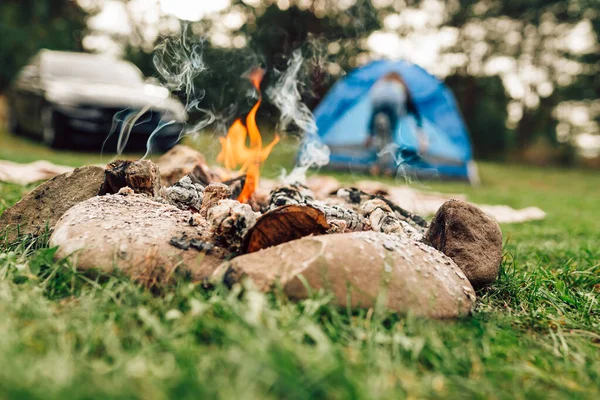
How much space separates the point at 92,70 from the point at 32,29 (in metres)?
9.16

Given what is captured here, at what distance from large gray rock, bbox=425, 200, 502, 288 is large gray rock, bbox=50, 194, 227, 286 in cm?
118

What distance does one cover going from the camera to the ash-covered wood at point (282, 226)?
2.32 meters

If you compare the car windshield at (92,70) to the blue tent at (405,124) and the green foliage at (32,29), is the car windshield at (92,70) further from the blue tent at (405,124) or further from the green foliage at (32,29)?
the green foliage at (32,29)

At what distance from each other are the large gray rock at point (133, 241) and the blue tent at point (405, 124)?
26.3 ft

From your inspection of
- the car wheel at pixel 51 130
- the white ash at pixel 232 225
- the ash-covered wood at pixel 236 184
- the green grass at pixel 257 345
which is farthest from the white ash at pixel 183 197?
the car wheel at pixel 51 130

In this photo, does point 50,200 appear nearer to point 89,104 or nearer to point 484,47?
point 89,104

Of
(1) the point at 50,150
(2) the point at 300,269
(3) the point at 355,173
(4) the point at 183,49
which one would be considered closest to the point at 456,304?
(2) the point at 300,269

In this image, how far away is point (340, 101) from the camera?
34.9 ft

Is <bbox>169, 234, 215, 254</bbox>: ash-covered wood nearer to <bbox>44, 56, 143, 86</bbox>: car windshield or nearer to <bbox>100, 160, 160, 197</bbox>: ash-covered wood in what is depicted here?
<bbox>100, 160, 160, 197</bbox>: ash-covered wood

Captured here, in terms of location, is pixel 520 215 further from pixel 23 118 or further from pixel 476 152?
pixel 476 152

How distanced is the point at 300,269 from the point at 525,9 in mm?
22342

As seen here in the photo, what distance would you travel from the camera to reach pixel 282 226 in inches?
93.3

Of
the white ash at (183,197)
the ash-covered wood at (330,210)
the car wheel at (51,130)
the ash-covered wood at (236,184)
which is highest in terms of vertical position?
the ash-covered wood at (330,210)

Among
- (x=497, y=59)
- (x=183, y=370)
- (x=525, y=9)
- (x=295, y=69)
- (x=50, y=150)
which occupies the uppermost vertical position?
(x=525, y=9)
